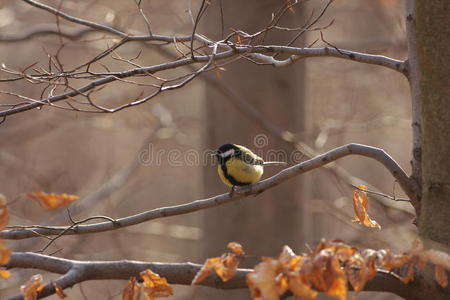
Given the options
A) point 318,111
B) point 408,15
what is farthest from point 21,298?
point 318,111

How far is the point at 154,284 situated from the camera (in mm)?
3447

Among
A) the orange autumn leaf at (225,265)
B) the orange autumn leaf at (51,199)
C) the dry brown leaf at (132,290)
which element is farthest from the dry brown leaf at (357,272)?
the orange autumn leaf at (51,199)

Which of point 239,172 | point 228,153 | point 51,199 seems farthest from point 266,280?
point 228,153

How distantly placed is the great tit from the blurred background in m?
1.00

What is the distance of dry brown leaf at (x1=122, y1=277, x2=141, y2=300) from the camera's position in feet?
11.4

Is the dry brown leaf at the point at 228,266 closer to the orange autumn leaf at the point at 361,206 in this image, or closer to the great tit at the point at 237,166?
the orange autumn leaf at the point at 361,206

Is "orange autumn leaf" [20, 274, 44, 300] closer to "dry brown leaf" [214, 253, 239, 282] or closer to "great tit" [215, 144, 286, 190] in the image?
"dry brown leaf" [214, 253, 239, 282]

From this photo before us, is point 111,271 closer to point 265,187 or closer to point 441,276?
point 265,187

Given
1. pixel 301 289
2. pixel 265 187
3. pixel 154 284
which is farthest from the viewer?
pixel 265 187

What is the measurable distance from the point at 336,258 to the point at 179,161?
30.9 ft

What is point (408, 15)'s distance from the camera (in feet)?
11.9

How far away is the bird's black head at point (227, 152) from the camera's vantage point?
5.96m

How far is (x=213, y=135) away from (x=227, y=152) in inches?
65.8

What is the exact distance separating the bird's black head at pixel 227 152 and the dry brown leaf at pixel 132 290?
2.58m
